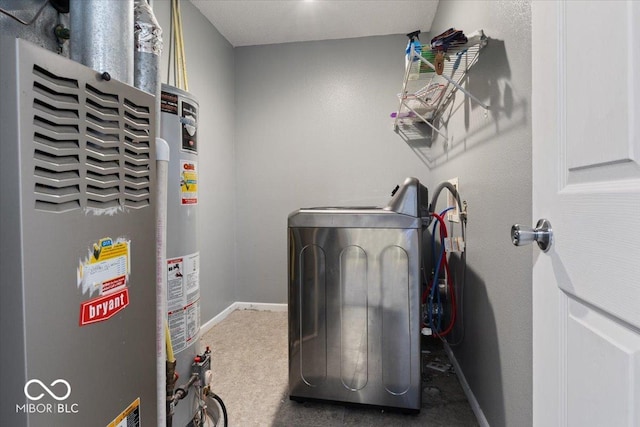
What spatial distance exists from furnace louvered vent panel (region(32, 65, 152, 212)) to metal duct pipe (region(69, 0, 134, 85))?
0.18 metres

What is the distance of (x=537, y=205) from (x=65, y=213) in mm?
943

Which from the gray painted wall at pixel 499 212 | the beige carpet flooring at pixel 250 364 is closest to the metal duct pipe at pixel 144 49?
the gray painted wall at pixel 499 212

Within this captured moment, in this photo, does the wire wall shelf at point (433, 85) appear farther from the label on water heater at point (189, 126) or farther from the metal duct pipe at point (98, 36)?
the metal duct pipe at point (98, 36)

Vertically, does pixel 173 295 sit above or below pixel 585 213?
below

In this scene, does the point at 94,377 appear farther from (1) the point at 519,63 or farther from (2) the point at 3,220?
(1) the point at 519,63

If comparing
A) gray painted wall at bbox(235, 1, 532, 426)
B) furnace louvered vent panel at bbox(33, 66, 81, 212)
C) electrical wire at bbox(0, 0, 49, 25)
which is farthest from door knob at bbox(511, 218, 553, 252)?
gray painted wall at bbox(235, 1, 532, 426)

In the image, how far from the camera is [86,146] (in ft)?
1.86

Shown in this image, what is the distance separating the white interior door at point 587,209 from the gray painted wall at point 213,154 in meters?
2.17

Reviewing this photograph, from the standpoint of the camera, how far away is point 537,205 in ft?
2.34

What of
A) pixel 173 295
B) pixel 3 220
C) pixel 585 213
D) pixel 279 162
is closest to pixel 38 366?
pixel 3 220

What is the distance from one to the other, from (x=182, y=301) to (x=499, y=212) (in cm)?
126

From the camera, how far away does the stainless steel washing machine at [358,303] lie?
1437 millimetres

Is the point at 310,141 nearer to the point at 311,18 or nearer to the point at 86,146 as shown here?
the point at 311,18

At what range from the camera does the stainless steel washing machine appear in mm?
1437
